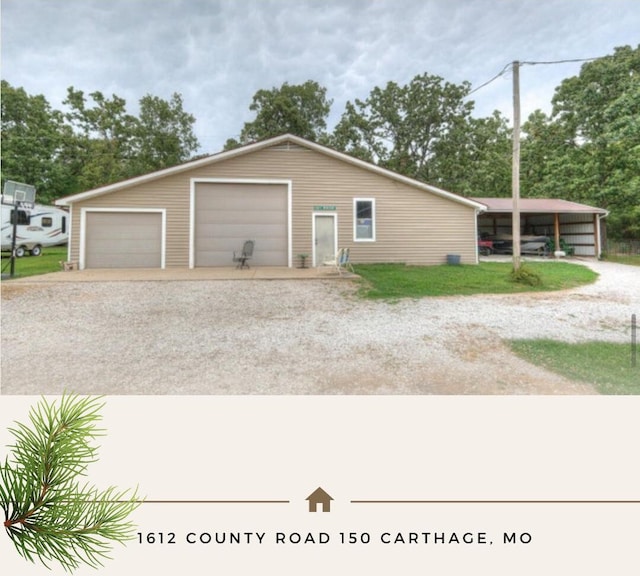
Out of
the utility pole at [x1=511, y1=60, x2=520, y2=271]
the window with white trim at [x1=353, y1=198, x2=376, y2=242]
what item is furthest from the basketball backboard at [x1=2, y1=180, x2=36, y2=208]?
the utility pole at [x1=511, y1=60, x2=520, y2=271]

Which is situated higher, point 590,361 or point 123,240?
point 123,240

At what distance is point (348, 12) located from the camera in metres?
4.99

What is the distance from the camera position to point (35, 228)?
16594mm

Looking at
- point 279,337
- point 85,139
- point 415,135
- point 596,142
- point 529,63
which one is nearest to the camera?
point 279,337

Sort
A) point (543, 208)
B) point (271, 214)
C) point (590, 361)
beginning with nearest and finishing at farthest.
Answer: point (590, 361)
point (271, 214)
point (543, 208)

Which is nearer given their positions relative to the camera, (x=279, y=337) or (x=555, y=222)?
(x=279, y=337)

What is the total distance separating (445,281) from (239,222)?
6920 mm

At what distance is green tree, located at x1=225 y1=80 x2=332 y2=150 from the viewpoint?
99.3 feet

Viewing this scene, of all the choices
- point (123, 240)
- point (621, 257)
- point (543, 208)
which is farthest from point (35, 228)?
point (621, 257)

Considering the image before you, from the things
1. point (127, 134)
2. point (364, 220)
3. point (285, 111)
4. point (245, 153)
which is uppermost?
point (285, 111)
